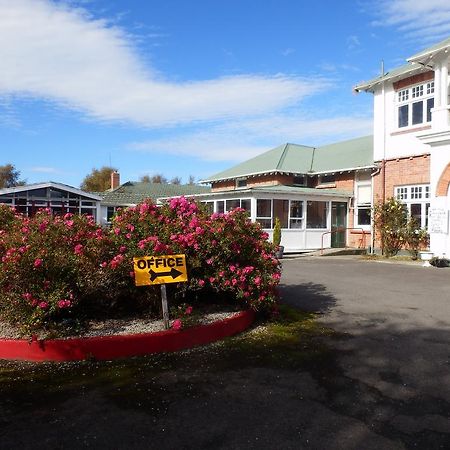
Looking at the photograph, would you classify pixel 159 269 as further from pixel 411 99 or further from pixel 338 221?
pixel 338 221

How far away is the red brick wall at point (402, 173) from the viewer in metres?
18.8

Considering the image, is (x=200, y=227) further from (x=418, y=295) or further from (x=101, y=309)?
(x=418, y=295)

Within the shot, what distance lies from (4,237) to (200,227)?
259 cm

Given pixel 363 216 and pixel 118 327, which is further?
pixel 363 216

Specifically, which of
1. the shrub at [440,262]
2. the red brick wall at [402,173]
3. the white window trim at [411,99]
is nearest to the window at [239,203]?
the red brick wall at [402,173]

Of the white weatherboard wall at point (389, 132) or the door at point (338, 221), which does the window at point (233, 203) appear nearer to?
the door at point (338, 221)

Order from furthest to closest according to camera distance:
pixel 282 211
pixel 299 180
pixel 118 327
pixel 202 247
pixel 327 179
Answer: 1. pixel 299 180
2. pixel 327 179
3. pixel 282 211
4. pixel 202 247
5. pixel 118 327

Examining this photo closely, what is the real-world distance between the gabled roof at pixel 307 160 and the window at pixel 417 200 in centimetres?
222

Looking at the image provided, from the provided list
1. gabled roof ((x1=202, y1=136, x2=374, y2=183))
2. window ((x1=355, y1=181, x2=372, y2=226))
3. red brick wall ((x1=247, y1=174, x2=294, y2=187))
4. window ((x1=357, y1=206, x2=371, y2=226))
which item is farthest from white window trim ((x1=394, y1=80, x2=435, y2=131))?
red brick wall ((x1=247, y1=174, x2=294, y2=187))

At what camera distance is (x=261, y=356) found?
5445 millimetres

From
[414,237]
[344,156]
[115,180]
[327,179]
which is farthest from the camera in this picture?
[115,180]

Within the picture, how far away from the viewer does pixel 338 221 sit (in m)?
23.7

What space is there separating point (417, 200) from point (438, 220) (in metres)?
3.37

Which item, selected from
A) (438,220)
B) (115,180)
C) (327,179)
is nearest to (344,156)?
(327,179)
